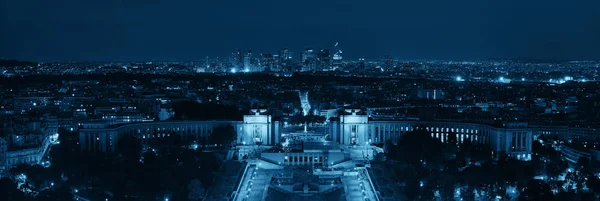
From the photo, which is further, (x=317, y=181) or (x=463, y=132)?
(x=463, y=132)

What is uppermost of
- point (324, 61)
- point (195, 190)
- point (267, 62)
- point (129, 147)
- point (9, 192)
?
point (324, 61)

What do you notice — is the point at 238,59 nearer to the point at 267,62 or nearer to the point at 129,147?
the point at 267,62

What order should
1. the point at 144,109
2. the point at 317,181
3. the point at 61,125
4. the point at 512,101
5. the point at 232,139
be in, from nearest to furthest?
the point at 317,181 → the point at 232,139 → the point at 61,125 → the point at 144,109 → the point at 512,101

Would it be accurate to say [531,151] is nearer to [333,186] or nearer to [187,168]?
[333,186]

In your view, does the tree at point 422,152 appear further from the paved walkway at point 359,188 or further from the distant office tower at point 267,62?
the distant office tower at point 267,62

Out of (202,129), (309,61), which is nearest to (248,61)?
(309,61)

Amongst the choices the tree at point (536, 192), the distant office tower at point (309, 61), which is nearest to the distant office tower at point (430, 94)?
the tree at point (536, 192)

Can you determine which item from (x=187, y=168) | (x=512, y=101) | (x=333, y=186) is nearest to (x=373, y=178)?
(x=333, y=186)
